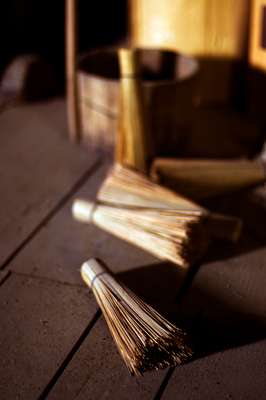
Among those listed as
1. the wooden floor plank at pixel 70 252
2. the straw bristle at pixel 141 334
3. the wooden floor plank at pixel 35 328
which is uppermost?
the straw bristle at pixel 141 334

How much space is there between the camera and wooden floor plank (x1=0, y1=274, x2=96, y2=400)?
3.81 ft

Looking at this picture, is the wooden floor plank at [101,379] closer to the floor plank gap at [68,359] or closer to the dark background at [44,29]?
the floor plank gap at [68,359]

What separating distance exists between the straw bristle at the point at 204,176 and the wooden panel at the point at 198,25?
26.9 inches

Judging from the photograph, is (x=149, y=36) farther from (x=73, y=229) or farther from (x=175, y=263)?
(x=175, y=263)

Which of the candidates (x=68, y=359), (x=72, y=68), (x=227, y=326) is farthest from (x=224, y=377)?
(x=72, y=68)

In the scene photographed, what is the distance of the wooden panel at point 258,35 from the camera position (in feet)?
6.90

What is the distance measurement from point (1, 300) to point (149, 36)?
1391mm

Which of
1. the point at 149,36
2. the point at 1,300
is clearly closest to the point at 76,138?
→ the point at 149,36

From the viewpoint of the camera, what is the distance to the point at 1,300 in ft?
4.51

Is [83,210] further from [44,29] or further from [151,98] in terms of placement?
[44,29]

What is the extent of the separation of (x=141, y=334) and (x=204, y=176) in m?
0.72

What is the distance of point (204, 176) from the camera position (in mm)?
1760

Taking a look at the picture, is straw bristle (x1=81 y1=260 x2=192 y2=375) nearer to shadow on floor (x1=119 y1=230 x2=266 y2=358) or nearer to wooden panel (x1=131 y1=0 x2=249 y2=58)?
shadow on floor (x1=119 y1=230 x2=266 y2=358)

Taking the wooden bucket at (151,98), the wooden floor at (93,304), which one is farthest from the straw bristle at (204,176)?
the wooden bucket at (151,98)
